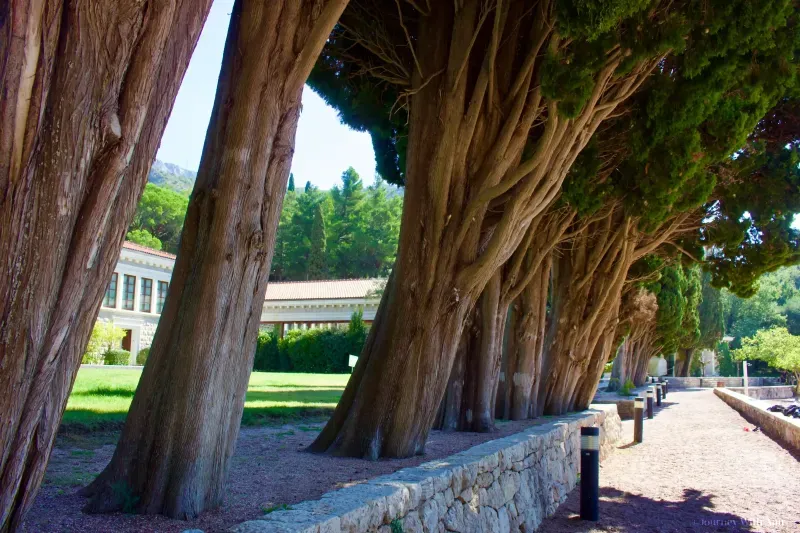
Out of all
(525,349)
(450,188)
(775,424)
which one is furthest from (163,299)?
(450,188)

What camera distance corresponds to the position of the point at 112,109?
3398 mm

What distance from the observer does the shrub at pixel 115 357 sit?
3117 centimetres

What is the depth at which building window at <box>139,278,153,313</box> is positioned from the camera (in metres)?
40.6

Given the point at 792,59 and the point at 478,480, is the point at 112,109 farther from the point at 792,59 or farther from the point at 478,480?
the point at 792,59

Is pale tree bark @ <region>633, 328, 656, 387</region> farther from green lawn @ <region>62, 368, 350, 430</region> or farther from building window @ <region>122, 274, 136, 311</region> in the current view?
building window @ <region>122, 274, 136, 311</region>

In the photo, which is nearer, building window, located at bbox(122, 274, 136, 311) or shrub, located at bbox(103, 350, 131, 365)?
shrub, located at bbox(103, 350, 131, 365)

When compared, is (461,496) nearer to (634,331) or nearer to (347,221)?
(634,331)

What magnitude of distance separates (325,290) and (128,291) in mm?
13097

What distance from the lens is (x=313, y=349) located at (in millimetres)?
41406

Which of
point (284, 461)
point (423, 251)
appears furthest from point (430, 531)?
point (423, 251)

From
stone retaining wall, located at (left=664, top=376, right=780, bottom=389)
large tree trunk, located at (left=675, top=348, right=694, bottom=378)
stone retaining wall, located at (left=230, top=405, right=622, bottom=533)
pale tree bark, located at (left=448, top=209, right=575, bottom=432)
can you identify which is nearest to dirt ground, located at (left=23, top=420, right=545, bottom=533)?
stone retaining wall, located at (left=230, top=405, right=622, bottom=533)

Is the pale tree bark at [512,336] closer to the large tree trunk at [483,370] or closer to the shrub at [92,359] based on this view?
the large tree trunk at [483,370]

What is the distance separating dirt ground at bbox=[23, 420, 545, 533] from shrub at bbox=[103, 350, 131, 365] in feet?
77.4

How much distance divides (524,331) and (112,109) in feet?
37.0
